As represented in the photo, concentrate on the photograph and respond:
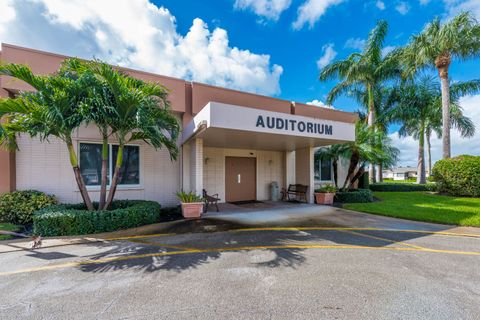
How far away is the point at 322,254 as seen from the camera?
4.66 meters

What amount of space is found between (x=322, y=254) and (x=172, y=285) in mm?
3151

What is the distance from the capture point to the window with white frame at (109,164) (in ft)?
27.6

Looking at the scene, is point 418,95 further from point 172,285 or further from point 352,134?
point 172,285

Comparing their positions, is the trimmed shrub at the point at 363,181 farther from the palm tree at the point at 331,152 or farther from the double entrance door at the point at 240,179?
Answer: the double entrance door at the point at 240,179

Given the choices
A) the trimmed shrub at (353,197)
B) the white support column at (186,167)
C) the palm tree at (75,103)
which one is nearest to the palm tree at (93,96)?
the palm tree at (75,103)

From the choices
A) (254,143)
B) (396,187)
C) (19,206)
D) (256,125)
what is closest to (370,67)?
(396,187)

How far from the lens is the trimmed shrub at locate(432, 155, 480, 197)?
1301 cm

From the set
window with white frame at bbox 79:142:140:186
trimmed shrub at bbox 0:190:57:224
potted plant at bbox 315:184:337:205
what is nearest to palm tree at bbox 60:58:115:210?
window with white frame at bbox 79:142:140:186

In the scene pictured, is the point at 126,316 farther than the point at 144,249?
No

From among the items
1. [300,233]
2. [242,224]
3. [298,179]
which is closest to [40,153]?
[242,224]

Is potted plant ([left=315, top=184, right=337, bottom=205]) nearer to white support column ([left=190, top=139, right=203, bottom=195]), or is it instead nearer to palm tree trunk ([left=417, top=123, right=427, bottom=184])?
white support column ([left=190, top=139, right=203, bottom=195])

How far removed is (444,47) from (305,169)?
12402 millimetres

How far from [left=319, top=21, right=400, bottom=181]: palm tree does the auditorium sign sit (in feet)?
33.9

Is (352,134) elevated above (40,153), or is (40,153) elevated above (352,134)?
(352,134)
